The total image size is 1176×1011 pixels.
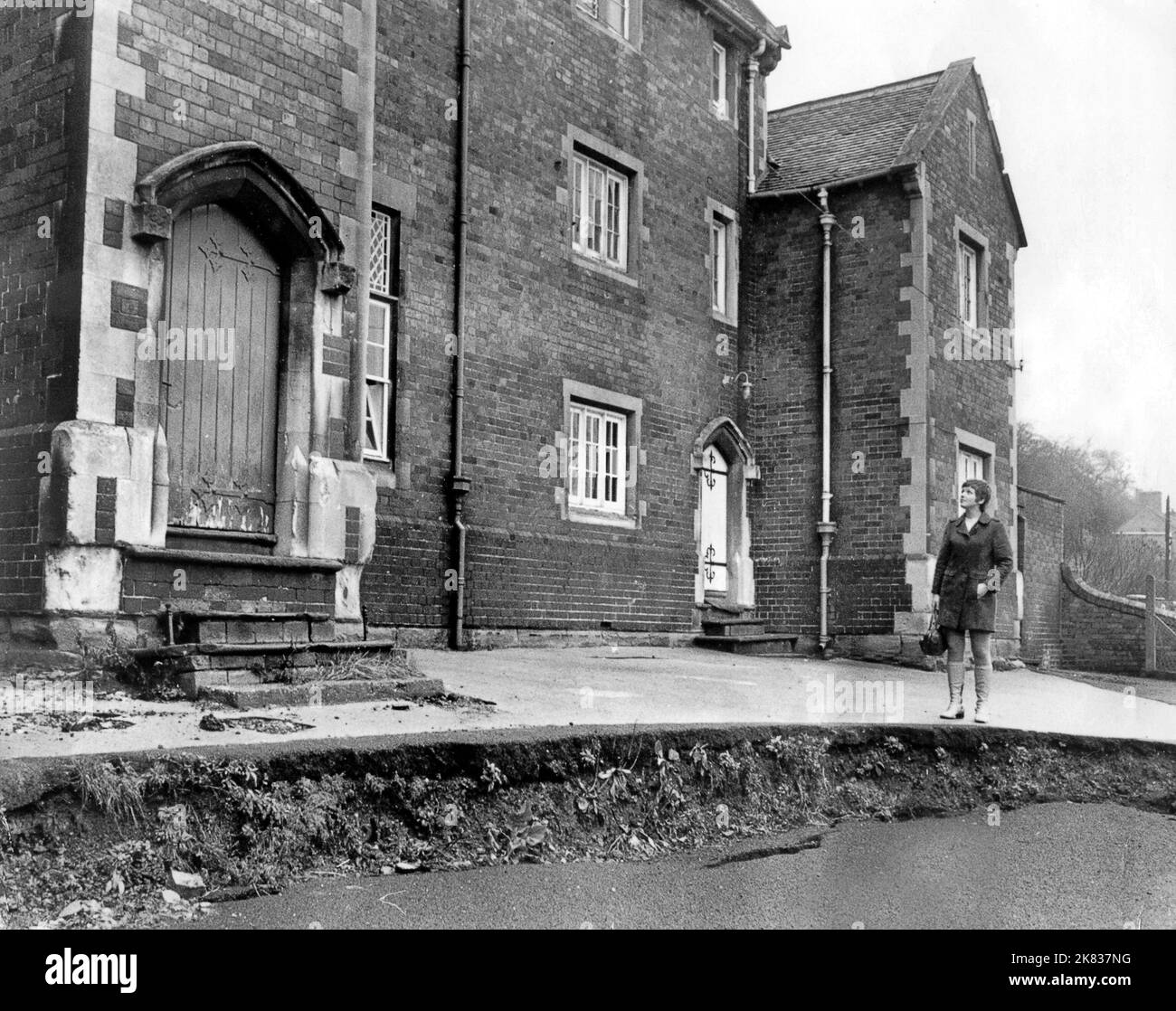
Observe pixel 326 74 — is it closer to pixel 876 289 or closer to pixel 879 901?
pixel 879 901

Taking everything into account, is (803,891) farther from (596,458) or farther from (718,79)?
(718,79)

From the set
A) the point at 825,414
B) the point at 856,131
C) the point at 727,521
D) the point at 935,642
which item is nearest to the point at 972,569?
the point at 935,642

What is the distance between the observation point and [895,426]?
17.1m

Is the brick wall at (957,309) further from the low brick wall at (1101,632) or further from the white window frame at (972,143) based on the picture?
the low brick wall at (1101,632)

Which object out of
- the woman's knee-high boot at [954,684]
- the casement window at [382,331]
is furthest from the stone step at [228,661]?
the woman's knee-high boot at [954,684]

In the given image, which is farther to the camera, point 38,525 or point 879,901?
point 38,525

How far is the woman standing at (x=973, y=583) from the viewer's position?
9.63 metres

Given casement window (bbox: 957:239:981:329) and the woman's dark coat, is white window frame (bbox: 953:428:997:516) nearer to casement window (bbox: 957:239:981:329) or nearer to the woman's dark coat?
casement window (bbox: 957:239:981:329)

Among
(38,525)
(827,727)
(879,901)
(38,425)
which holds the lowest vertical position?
(879,901)

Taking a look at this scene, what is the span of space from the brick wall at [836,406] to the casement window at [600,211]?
2903 millimetres

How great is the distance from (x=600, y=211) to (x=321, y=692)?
898 centimetres

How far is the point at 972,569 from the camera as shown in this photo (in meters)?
9.75

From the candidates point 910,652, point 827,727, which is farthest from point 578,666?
point 910,652
